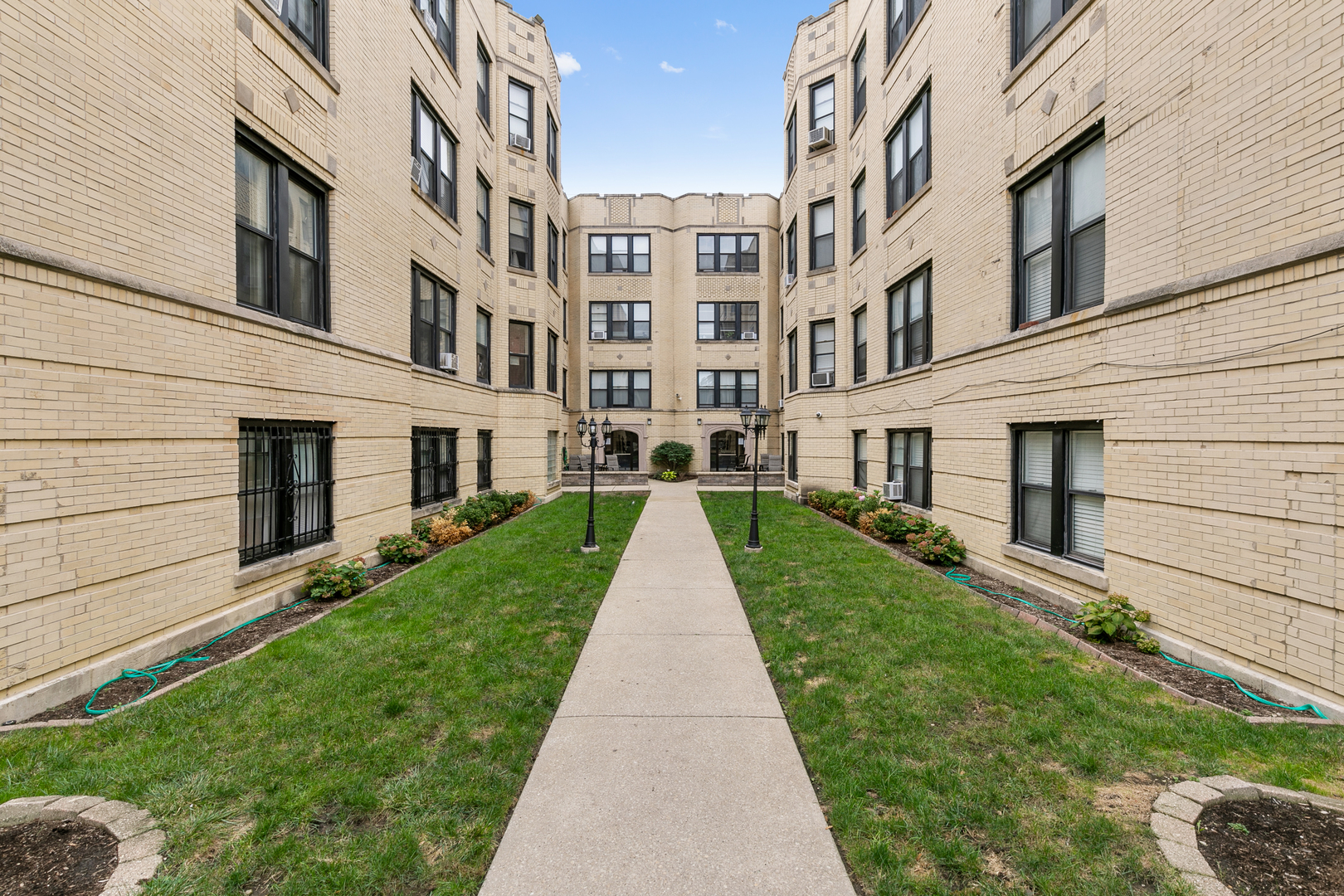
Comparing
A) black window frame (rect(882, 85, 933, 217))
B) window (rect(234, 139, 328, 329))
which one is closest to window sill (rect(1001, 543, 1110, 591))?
black window frame (rect(882, 85, 933, 217))

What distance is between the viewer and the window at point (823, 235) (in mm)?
16297

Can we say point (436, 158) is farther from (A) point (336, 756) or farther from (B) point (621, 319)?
(B) point (621, 319)

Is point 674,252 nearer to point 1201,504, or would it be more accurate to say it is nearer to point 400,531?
point 400,531

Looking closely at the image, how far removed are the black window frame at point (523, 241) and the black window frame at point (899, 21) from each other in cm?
1083

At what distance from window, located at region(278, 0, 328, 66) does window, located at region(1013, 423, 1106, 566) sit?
447 inches

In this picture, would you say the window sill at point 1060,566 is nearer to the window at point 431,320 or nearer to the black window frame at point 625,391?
the window at point 431,320

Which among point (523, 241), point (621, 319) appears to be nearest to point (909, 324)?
A: point (523, 241)

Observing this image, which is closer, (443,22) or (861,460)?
(443,22)

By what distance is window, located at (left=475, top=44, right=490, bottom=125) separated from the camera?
14172mm

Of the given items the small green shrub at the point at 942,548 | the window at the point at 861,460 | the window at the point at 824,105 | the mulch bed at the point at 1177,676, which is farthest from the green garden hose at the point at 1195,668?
the window at the point at 824,105

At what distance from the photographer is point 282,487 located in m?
6.61

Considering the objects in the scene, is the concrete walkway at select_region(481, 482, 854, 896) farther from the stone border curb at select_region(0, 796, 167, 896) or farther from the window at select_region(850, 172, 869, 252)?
the window at select_region(850, 172, 869, 252)

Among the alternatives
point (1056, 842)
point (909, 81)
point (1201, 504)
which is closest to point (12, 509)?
point (1056, 842)

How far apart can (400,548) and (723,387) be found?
63.0 feet
